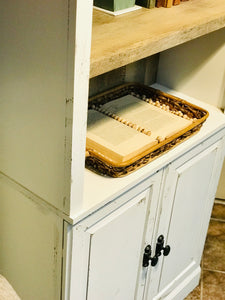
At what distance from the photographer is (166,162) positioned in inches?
64.4

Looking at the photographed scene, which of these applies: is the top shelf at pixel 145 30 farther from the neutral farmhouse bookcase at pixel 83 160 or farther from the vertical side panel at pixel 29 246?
the vertical side panel at pixel 29 246

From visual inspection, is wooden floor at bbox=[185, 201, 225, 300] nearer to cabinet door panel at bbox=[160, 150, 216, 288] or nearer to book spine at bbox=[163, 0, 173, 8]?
cabinet door panel at bbox=[160, 150, 216, 288]

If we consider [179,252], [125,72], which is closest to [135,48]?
[125,72]

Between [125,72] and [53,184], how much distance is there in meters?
0.74

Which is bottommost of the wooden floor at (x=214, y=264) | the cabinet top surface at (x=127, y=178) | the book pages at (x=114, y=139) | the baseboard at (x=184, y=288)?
the wooden floor at (x=214, y=264)

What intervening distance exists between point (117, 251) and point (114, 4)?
0.74m

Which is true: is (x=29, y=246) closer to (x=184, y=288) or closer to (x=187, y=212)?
(x=187, y=212)

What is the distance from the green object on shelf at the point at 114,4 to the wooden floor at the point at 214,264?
1.36 metres

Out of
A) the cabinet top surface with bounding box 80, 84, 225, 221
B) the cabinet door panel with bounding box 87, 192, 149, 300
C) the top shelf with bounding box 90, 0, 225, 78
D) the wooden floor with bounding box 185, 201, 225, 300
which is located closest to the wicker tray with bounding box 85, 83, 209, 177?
the cabinet top surface with bounding box 80, 84, 225, 221

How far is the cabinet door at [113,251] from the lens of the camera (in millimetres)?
1470

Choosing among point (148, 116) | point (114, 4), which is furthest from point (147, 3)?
point (148, 116)

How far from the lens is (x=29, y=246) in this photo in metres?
1.53

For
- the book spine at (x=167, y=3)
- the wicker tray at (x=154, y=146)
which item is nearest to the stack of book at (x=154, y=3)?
the book spine at (x=167, y=3)

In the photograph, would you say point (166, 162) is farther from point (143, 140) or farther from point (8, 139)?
point (8, 139)
